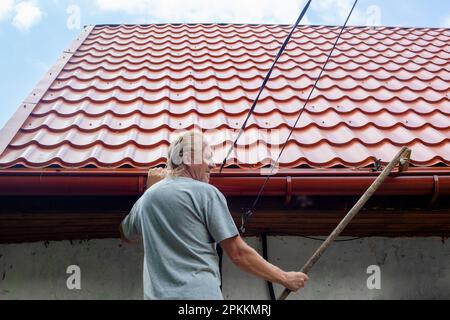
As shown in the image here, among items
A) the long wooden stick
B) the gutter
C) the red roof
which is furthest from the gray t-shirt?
the red roof

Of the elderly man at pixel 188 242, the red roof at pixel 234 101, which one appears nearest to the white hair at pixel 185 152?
the elderly man at pixel 188 242

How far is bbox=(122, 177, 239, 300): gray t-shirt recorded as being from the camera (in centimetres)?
167

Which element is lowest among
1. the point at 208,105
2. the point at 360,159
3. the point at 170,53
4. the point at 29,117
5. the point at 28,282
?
the point at 28,282

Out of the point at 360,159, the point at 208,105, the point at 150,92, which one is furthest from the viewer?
the point at 150,92

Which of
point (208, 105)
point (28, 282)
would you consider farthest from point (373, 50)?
point (28, 282)

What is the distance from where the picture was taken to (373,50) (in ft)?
16.7

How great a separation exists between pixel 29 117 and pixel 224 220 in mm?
2225

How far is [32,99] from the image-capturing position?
3.42 m

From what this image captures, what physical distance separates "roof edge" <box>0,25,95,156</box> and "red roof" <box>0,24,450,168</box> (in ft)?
0.04

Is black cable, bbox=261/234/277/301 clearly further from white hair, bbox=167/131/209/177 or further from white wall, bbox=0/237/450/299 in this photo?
white hair, bbox=167/131/209/177

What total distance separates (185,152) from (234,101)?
1760mm

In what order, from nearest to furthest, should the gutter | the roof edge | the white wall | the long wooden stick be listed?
the long wooden stick < the gutter < the white wall < the roof edge
